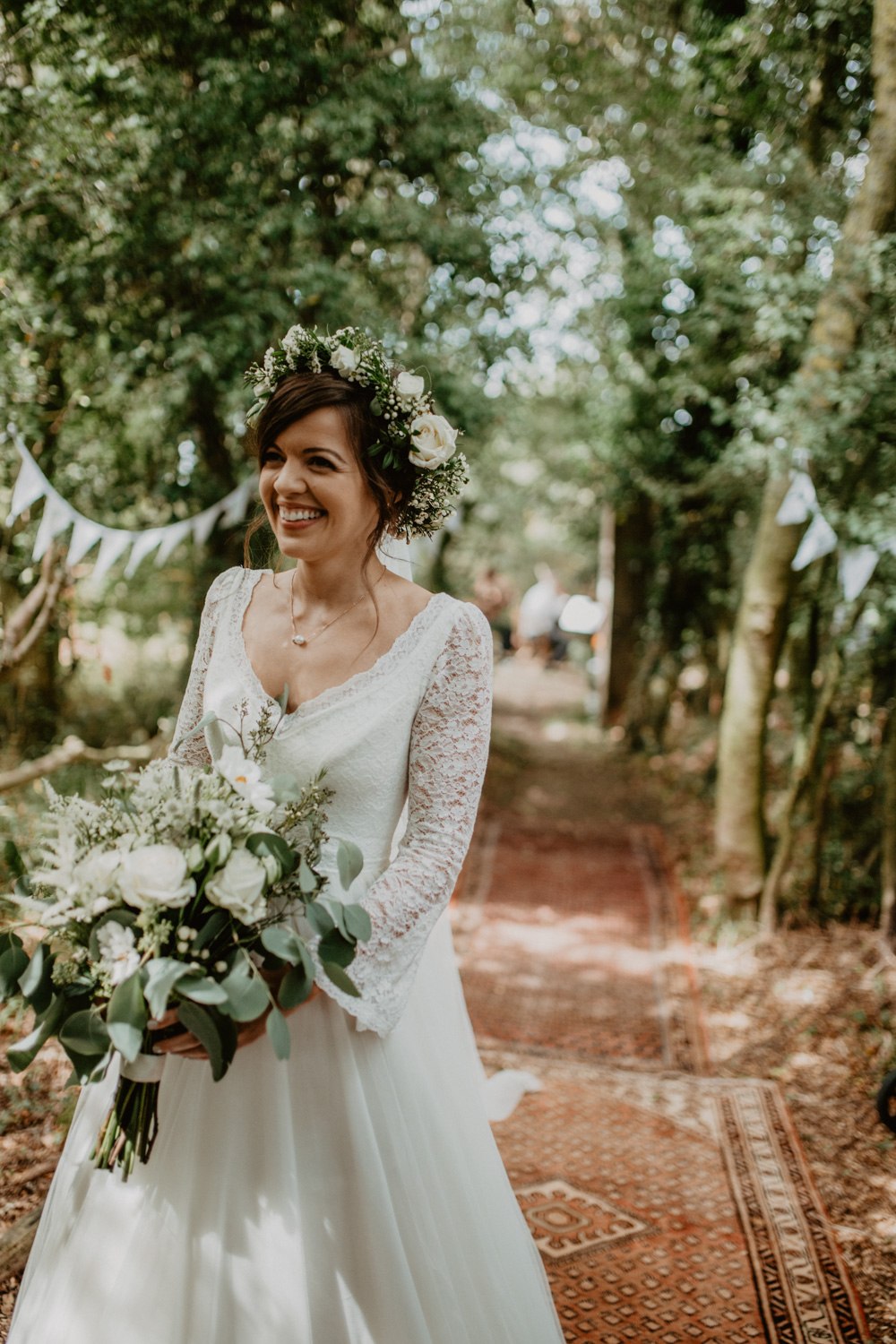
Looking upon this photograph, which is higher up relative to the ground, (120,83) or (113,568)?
(120,83)

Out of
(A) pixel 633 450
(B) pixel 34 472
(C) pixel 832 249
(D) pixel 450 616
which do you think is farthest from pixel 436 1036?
(A) pixel 633 450

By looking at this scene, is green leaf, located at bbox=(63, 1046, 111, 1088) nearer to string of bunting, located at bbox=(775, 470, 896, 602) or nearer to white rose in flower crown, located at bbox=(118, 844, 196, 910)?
white rose in flower crown, located at bbox=(118, 844, 196, 910)

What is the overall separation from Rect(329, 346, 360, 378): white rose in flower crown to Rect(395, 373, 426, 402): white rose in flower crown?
3.4 inches

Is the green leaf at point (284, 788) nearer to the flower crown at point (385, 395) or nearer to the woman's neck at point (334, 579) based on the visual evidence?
the woman's neck at point (334, 579)

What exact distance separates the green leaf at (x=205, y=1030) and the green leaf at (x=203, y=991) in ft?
0.12

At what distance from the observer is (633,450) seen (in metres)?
8.34

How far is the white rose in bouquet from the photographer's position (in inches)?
51.9

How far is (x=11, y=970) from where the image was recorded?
143 cm

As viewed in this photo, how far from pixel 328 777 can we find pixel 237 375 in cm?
370

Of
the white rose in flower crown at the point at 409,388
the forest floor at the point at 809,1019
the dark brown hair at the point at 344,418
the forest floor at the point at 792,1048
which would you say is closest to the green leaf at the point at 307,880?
the dark brown hair at the point at 344,418

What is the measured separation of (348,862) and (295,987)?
0.20 m

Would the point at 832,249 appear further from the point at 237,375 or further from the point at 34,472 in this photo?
the point at 34,472

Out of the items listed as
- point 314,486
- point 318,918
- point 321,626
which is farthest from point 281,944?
point 314,486

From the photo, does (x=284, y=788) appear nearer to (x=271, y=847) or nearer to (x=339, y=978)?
(x=271, y=847)
